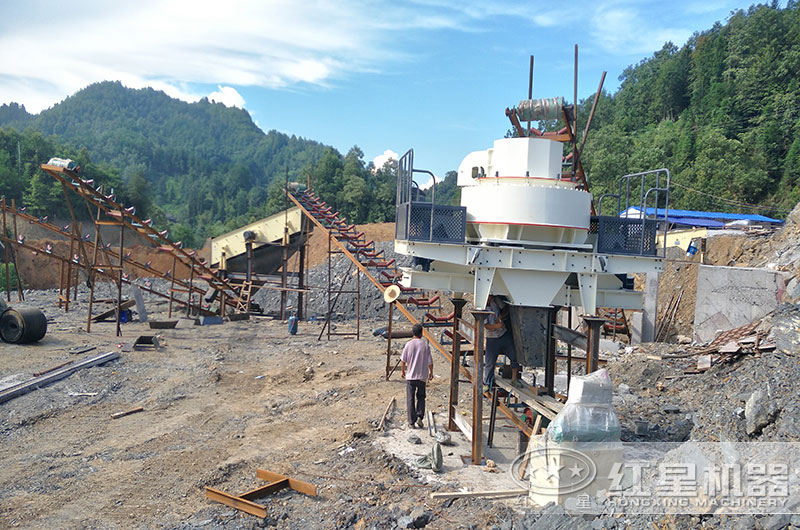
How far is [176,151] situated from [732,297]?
12602cm

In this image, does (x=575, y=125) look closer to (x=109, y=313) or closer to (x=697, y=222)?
(x=109, y=313)

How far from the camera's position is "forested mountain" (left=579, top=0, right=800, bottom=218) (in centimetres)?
3578

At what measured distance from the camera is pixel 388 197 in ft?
151

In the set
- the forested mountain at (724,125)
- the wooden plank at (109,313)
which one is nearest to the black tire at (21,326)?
the wooden plank at (109,313)

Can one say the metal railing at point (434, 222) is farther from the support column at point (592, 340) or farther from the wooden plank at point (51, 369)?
the wooden plank at point (51, 369)

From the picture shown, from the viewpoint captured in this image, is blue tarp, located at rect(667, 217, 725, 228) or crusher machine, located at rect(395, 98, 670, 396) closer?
crusher machine, located at rect(395, 98, 670, 396)

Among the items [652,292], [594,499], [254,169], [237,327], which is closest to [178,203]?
[254,169]

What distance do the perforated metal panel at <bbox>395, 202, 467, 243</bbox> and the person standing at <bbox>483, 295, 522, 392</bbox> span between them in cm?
145

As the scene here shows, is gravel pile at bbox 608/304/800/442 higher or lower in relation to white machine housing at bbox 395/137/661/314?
lower

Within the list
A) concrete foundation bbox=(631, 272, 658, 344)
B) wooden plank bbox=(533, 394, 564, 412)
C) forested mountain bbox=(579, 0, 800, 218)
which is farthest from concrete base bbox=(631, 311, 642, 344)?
forested mountain bbox=(579, 0, 800, 218)

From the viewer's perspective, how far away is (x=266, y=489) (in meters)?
6.10

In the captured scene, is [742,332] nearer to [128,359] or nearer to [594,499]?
[594,499]

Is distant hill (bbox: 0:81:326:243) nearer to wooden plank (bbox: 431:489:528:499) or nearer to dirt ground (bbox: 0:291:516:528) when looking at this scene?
dirt ground (bbox: 0:291:516:528)

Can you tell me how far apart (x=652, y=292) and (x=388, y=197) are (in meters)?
33.2
